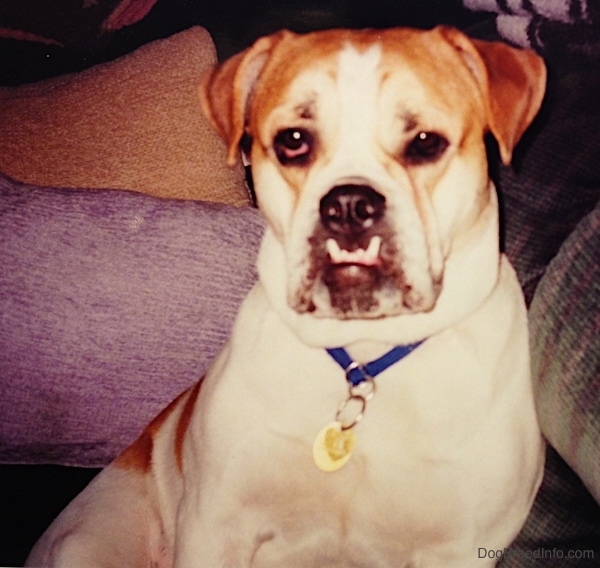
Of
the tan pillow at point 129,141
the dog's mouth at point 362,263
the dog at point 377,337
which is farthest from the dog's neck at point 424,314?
the tan pillow at point 129,141

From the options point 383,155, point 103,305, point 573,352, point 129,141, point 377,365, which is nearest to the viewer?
point 573,352

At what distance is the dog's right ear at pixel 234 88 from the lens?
60.0 inches

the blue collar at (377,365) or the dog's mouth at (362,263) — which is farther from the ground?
the dog's mouth at (362,263)

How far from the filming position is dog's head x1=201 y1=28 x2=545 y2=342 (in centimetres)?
128

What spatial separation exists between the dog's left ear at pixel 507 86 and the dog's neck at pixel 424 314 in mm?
148

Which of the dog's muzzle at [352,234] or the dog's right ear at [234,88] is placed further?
the dog's right ear at [234,88]

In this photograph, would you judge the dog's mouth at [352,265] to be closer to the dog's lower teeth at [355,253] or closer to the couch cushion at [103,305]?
the dog's lower teeth at [355,253]

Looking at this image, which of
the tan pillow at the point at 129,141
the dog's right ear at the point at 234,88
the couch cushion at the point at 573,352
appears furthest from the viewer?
the tan pillow at the point at 129,141

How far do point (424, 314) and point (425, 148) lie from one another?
335 mm

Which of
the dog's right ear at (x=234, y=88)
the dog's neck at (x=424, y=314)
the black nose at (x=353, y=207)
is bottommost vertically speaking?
the dog's neck at (x=424, y=314)

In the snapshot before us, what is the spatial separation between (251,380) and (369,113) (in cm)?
59

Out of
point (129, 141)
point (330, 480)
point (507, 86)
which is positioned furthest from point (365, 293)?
point (129, 141)

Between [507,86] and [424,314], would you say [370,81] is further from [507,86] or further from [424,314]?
[424,314]

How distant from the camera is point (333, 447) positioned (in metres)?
1.37
